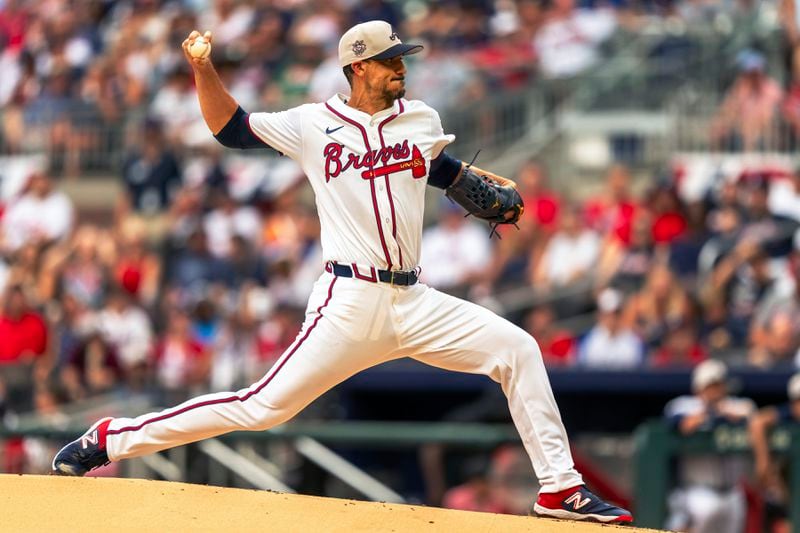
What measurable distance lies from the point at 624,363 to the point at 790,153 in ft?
9.74

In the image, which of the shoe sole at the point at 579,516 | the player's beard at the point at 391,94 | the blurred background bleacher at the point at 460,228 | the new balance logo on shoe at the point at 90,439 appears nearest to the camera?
the player's beard at the point at 391,94

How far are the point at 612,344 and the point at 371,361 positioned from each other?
16.9 feet

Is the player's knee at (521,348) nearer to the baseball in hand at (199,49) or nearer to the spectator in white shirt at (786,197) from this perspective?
the baseball in hand at (199,49)

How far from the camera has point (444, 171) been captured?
6266mm

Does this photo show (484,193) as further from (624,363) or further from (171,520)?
(624,363)

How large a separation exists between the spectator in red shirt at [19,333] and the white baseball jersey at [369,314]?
6.74 m

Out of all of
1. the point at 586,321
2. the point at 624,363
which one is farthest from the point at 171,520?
the point at 586,321

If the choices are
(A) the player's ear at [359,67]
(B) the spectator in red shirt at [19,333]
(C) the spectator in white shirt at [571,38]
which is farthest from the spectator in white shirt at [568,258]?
(A) the player's ear at [359,67]

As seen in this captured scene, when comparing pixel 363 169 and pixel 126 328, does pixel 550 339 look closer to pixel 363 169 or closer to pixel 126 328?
pixel 126 328

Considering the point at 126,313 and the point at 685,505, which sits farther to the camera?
the point at 126,313

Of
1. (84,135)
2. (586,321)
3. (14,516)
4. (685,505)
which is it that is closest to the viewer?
(14,516)

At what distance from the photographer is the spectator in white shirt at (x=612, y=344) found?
35.5 ft

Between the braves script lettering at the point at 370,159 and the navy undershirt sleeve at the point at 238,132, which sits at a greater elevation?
the navy undershirt sleeve at the point at 238,132

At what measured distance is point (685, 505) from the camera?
9.73 metres
